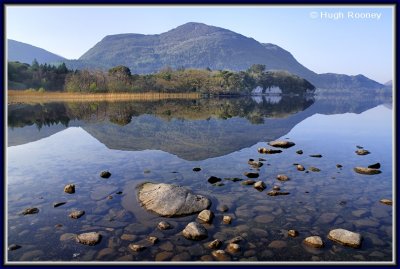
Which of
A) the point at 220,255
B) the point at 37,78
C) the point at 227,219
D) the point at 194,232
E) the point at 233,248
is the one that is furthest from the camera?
the point at 37,78

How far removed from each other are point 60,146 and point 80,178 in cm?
1060

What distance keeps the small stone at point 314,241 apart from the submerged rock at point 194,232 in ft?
10.4

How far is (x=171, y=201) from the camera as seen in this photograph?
1294 centimetres

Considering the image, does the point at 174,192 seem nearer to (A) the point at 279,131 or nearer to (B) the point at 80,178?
(B) the point at 80,178

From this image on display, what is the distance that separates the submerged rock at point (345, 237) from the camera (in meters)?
10.1

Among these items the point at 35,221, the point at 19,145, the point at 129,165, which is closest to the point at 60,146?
the point at 19,145

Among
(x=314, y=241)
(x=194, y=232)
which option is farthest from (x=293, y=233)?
(x=194, y=232)

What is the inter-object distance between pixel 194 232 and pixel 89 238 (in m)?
3.27

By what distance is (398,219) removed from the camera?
8875 mm

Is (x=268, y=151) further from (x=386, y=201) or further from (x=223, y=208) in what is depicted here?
(x=223, y=208)

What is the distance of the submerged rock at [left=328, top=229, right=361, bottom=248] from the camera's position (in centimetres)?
1006

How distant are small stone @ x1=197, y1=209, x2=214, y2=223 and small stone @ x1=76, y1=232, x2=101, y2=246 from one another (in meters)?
3.57

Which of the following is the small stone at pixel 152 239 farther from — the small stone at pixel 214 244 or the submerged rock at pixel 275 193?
the submerged rock at pixel 275 193

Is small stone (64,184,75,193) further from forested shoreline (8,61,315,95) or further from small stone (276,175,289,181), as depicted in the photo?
forested shoreline (8,61,315,95)
